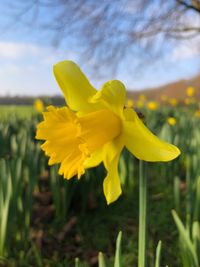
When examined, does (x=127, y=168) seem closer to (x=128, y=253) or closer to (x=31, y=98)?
(x=128, y=253)

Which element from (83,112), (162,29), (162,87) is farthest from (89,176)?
(162,87)

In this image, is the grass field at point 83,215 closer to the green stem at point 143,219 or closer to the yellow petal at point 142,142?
the green stem at point 143,219

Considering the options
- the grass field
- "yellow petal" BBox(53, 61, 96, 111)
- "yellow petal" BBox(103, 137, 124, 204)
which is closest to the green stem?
"yellow petal" BBox(103, 137, 124, 204)

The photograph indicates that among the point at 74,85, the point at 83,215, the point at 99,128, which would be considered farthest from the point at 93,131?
the point at 83,215

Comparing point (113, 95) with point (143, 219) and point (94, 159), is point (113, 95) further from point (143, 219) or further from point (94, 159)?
point (143, 219)

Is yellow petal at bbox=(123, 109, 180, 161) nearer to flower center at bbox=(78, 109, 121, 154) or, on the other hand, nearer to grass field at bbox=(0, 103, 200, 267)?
flower center at bbox=(78, 109, 121, 154)

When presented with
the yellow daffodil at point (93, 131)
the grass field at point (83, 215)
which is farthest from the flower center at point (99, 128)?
the grass field at point (83, 215)

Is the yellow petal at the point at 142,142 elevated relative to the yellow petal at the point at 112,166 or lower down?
elevated
